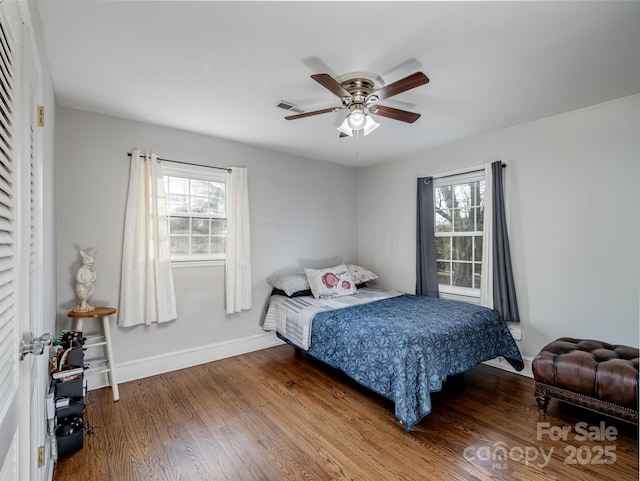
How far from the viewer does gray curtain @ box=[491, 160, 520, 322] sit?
3.08 m

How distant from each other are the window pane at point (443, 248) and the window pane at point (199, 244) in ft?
8.80

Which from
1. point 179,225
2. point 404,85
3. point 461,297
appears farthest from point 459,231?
point 179,225

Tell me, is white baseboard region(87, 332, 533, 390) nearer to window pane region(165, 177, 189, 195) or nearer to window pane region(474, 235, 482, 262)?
window pane region(474, 235, 482, 262)

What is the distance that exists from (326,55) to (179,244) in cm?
235

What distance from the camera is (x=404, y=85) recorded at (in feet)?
6.06

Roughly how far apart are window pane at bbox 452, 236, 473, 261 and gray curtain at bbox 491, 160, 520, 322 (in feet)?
1.27

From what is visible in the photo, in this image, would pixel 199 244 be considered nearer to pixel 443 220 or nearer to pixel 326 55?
pixel 326 55

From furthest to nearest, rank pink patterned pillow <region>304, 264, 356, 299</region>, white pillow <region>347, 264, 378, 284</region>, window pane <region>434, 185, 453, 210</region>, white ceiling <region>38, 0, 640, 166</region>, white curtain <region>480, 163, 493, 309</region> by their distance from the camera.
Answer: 1. white pillow <region>347, 264, 378, 284</region>
2. window pane <region>434, 185, 453, 210</region>
3. pink patterned pillow <region>304, 264, 356, 299</region>
4. white curtain <region>480, 163, 493, 309</region>
5. white ceiling <region>38, 0, 640, 166</region>

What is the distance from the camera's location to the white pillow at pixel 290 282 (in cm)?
362

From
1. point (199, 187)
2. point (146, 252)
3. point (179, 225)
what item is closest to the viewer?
point (146, 252)

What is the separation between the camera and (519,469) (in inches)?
72.2

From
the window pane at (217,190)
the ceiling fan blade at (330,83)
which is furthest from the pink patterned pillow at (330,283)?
the ceiling fan blade at (330,83)

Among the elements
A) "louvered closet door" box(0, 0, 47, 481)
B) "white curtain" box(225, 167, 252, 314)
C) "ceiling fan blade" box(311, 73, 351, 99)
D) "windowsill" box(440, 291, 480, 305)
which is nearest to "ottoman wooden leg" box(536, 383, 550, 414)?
"windowsill" box(440, 291, 480, 305)

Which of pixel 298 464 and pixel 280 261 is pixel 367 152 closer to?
pixel 280 261
